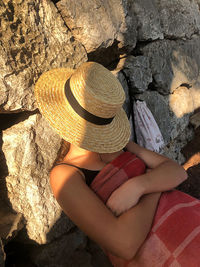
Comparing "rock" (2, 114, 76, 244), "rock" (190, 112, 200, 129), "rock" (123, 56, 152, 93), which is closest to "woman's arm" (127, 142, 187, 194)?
"rock" (2, 114, 76, 244)

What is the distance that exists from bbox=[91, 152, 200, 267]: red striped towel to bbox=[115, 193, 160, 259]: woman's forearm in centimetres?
8

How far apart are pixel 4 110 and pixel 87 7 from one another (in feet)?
4.07

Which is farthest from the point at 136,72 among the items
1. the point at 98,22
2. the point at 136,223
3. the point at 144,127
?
the point at 136,223

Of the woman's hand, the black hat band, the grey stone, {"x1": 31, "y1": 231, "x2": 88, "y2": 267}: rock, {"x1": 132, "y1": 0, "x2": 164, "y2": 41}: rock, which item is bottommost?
the grey stone

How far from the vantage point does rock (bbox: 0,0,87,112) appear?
1.52m

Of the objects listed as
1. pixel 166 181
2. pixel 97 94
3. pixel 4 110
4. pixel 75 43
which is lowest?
pixel 166 181

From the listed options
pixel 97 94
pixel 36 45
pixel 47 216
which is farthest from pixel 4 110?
pixel 47 216

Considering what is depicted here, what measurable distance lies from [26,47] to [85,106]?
2.18 ft

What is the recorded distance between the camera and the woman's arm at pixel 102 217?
1232mm

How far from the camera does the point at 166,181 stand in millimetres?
1517

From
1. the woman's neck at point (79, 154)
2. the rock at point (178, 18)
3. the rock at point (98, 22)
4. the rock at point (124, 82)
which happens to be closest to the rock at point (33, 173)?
the woman's neck at point (79, 154)

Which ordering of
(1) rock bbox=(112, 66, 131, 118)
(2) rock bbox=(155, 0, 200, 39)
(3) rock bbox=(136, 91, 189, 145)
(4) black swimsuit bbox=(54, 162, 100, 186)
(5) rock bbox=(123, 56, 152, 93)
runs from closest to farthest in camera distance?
(4) black swimsuit bbox=(54, 162, 100, 186) → (1) rock bbox=(112, 66, 131, 118) → (5) rock bbox=(123, 56, 152, 93) → (3) rock bbox=(136, 91, 189, 145) → (2) rock bbox=(155, 0, 200, 39)

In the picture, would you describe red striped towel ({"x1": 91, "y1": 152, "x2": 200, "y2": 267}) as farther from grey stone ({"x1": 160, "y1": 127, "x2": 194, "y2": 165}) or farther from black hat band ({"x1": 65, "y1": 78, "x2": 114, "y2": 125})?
grey stone ({"x1": 160, "y1": 127, "x2": 194, "y2": 165})

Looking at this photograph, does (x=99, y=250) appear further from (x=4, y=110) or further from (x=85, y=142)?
(x=4, y=110)
